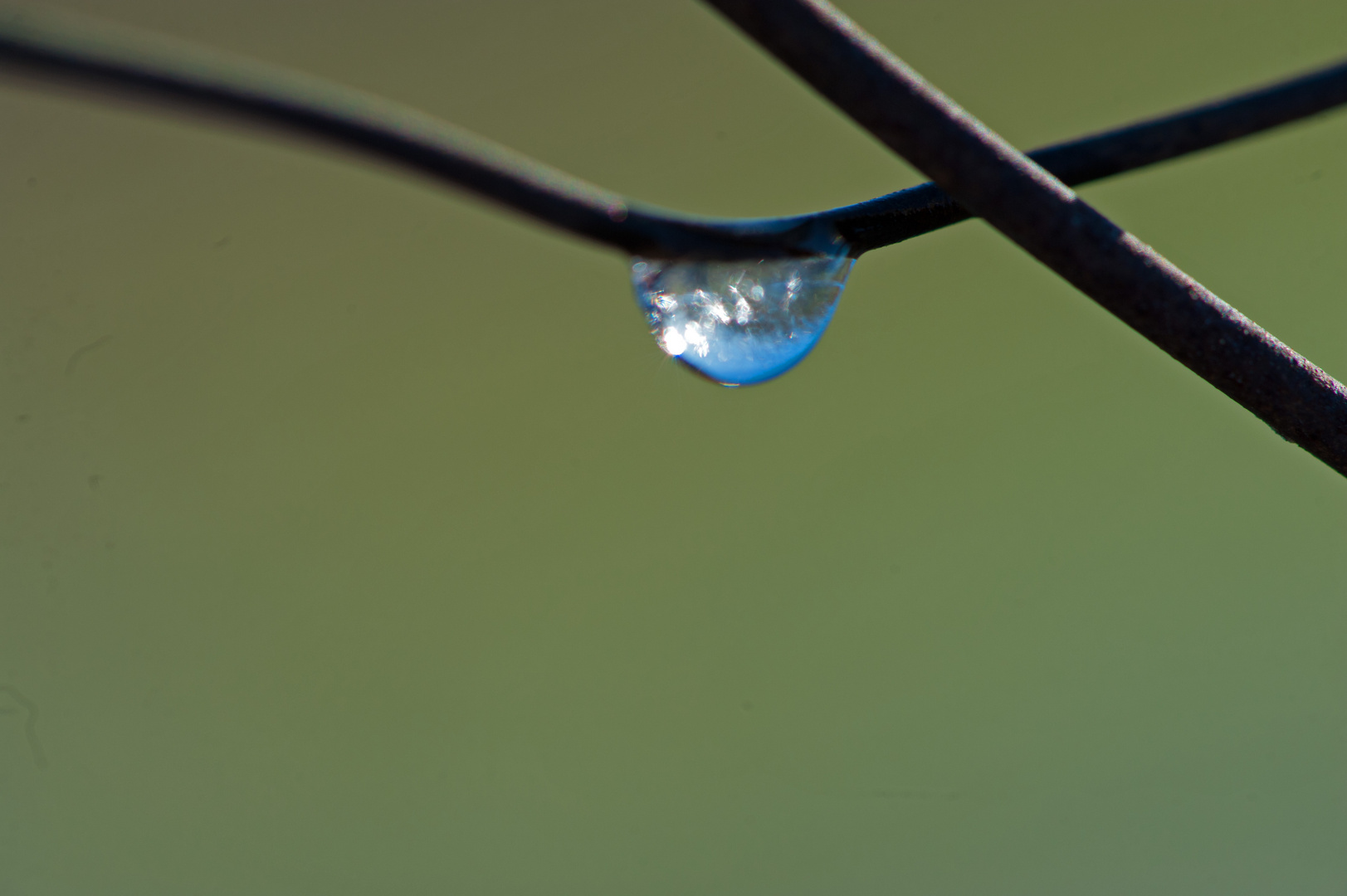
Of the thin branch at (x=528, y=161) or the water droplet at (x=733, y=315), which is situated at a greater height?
the water droplet at (x=733, y=315)

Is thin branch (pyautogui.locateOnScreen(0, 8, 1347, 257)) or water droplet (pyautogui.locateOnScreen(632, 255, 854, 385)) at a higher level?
water droplet (pyautogui.locateOnScreen(632, 255, 854, 385))

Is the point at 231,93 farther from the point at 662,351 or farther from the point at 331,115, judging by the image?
the point at 662,351

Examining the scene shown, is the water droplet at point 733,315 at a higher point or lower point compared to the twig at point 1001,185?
higher

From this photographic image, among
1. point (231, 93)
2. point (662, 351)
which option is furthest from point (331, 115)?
point (662, 351)
